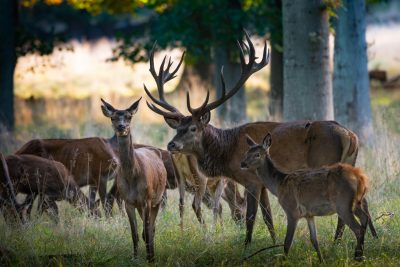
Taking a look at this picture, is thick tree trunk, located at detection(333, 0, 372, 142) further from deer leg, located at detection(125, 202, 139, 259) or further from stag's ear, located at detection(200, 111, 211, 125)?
deer leg, located at detection(125, 202, 139, 259)

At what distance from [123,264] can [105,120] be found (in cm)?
1373

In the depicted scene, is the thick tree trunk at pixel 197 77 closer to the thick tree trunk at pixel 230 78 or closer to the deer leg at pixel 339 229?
the thick tree trunk at pixel 230 78

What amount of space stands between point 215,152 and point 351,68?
6.09 meters

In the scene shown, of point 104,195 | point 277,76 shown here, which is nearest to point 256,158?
point 104,195

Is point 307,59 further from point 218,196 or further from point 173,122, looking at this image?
point 173,122

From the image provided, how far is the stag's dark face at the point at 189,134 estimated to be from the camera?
10.2 meters

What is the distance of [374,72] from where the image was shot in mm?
27719

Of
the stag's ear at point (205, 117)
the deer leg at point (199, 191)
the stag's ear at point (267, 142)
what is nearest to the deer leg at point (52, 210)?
the deer leg at point (199, 191)

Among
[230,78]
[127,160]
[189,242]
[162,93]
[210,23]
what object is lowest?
[189,242]

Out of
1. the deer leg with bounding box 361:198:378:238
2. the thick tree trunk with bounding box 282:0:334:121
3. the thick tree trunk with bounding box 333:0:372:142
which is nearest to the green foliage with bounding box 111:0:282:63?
the thick tree trunk with bounding box 333:0:372:142

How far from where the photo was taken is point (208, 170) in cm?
1057

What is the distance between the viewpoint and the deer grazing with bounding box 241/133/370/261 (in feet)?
27.7

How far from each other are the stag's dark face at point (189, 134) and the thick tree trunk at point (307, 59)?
388 cm

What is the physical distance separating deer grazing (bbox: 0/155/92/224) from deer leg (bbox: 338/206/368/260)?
3.89m
